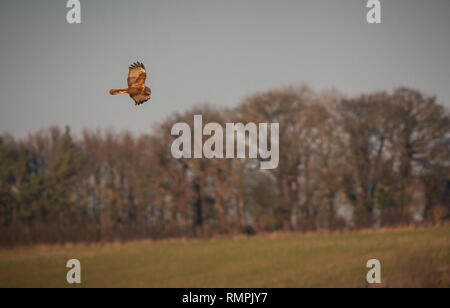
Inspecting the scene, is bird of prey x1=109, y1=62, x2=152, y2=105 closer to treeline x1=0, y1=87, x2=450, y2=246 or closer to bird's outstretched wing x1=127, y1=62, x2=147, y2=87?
bird's outstretched wing x1=127, y1=62, x2=147, y2=87

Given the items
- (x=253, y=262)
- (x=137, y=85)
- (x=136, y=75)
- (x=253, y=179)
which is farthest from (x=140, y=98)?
(x=253, y=179)

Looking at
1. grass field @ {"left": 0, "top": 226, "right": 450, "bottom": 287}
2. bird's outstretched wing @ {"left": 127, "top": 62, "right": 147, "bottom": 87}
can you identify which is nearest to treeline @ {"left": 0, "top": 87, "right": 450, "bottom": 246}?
grass field @ {"left": 0, "top": 226, "right": 450, "bottom": 287}

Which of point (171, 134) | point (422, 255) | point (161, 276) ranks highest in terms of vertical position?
point (171, 134)

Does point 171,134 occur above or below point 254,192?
above

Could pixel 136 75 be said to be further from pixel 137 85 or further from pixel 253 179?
pixel 253 179

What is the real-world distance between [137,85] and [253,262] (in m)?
11.9

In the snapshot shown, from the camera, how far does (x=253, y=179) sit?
89.7ft

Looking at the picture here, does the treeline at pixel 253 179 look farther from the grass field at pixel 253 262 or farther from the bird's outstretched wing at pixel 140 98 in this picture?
the bird's outstretched wing at pixel 140 98

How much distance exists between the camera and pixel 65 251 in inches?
922

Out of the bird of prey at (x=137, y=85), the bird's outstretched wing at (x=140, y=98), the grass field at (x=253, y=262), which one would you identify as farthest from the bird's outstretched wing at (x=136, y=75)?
the grass field at (x=253, y=262)

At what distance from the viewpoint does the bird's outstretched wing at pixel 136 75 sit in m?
11.0
